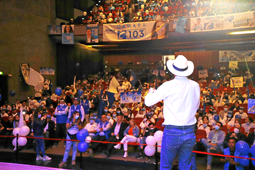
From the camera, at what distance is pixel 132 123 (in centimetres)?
767

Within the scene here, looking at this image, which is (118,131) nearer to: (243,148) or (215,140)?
(215,140)

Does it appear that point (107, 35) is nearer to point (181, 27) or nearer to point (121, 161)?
point (181, 27)

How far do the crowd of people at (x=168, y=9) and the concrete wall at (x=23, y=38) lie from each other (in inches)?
105

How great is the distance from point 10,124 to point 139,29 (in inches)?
406

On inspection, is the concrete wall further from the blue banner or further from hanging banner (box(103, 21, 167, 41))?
hanging banner (box(103, 21, 167, 41))

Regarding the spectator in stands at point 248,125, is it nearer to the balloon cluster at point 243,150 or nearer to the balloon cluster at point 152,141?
the balloon cluster at point 243,150

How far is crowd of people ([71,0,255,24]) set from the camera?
1647cm

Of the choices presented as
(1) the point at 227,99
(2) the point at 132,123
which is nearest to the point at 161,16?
(1) the point at 227,99

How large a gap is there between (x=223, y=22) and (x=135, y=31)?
551cm

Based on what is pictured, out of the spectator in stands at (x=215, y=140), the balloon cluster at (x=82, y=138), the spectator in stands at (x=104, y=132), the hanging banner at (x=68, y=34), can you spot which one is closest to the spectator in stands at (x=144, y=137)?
the spectator in stands at (x=104, y=132)

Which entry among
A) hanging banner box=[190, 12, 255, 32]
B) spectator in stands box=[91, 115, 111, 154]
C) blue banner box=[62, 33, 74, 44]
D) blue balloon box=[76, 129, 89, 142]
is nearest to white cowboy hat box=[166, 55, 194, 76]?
blue balloon box=[76, 129, 89, 142]

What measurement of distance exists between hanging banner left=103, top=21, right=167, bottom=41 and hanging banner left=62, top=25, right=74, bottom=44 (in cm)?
259

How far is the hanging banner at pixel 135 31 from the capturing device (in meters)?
16.0

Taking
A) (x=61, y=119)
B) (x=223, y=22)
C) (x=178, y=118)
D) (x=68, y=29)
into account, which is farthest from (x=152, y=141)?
(x=68, y=29)
